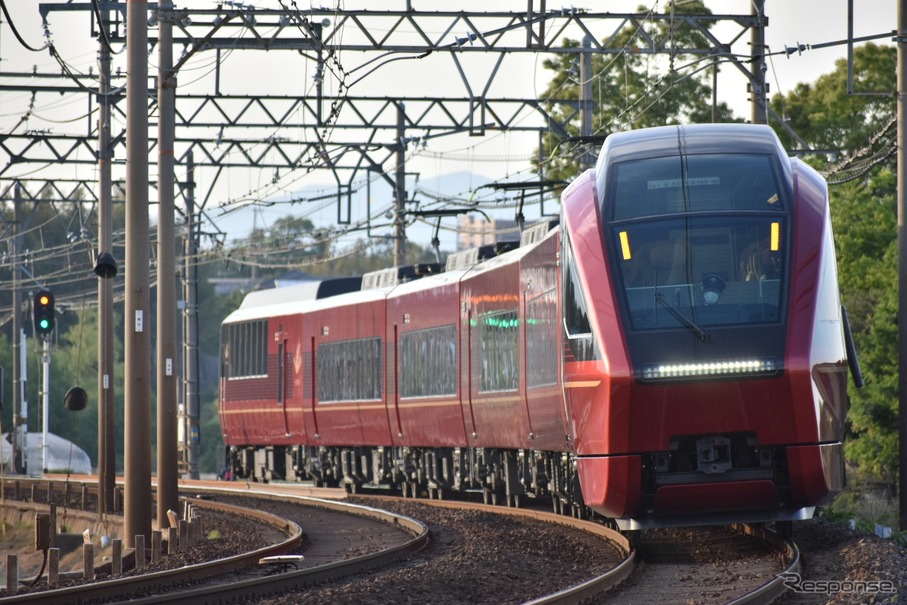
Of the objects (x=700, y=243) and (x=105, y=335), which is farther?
(x=105, y=335)

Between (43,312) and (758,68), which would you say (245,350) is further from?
(758,68)

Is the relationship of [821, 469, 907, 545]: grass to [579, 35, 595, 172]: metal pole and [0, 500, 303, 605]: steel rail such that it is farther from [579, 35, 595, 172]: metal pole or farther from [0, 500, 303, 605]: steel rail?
[579, 35, 595, 172]: metal pole

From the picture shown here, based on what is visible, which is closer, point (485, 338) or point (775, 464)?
point (775, 464)

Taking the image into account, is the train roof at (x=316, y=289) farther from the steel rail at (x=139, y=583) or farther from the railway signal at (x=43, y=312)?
the steel rail at (x=139, y=583)

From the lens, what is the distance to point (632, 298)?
13805mm

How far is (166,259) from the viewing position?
21.1 m

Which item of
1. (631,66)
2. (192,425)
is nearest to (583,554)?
(192,425)

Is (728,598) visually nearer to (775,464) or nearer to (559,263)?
(775,464)

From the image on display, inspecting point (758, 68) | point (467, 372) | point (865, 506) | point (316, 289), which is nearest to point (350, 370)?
point (316, 289)

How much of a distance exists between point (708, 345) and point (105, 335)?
57.0 ft

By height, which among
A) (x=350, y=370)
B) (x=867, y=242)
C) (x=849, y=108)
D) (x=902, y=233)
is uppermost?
(x=849, y=108)

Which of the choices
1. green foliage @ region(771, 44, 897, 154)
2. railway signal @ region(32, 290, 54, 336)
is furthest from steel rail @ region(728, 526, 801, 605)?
green foliage @ region(771, 44, 897, 154)

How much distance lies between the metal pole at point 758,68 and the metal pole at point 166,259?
7.41 m

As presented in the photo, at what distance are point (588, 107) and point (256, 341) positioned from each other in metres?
9.45
